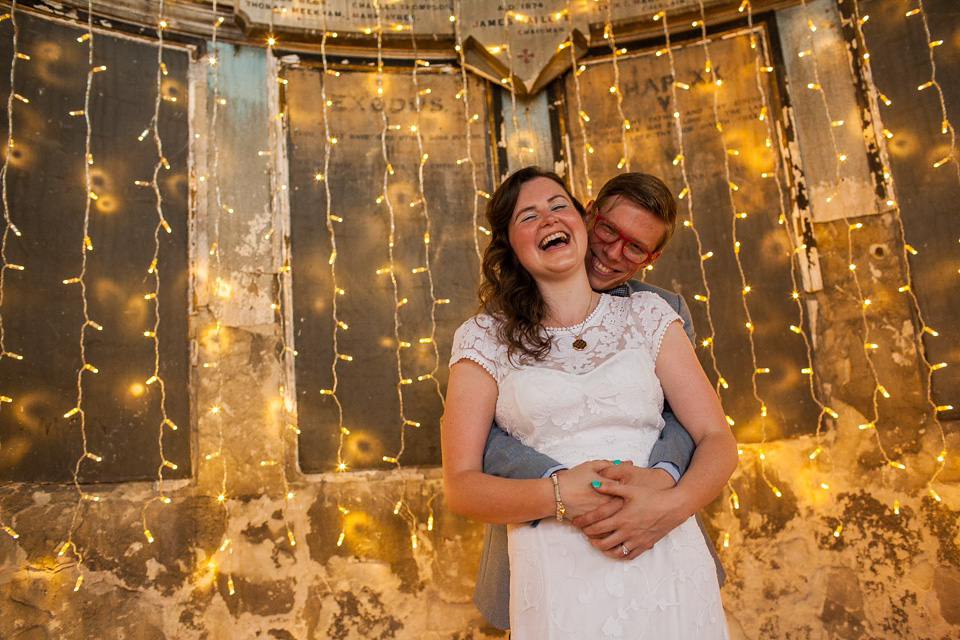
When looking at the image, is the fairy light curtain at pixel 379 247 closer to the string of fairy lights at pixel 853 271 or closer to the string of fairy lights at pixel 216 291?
the string of fairy lights at pixel 216 291

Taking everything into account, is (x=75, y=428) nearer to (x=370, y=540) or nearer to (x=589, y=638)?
(x=370, y=540)

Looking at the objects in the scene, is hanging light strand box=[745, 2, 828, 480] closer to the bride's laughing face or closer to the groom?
the groom

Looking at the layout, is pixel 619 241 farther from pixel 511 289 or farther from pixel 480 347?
pixel 480 347

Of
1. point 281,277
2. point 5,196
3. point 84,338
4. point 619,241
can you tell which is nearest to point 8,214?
point 5,196

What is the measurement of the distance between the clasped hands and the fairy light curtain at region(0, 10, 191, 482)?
1890mm

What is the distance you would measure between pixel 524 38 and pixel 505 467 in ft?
7.75

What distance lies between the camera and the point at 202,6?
3.02 metres

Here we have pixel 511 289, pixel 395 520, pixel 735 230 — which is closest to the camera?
pixel 511 289

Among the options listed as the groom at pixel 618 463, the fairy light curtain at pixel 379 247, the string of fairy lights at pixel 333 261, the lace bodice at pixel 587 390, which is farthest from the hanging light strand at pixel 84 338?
the lace bodice at pixel 587 390

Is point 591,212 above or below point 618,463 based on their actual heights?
above

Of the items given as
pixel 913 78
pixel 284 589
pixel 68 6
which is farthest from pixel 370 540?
pixel 913 78

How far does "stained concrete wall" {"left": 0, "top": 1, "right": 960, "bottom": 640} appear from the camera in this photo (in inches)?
100

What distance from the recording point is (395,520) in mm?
2777

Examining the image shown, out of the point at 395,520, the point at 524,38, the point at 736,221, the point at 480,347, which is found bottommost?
the point at 395,520
